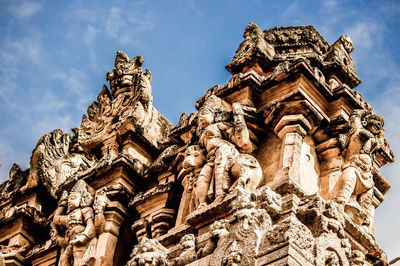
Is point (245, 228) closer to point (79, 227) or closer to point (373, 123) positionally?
point (373, 123)

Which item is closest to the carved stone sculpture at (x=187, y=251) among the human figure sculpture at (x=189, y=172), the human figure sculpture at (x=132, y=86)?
the human figure sculpture at (x=189, y=172)

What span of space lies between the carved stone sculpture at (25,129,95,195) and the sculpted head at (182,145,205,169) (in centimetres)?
449

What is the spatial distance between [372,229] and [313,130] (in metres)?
1.69

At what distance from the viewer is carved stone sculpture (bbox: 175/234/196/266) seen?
283 inches

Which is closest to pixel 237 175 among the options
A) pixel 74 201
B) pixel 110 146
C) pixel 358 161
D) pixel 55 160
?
pixel 358 161

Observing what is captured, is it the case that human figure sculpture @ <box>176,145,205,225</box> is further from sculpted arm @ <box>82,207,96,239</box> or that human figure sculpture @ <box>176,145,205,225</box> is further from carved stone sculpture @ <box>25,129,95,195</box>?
carved stone sculpture @ <box>25,129,95,195</box>

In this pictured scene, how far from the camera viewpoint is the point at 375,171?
955cm

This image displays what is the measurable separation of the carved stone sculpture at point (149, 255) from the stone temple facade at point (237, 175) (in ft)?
0.06

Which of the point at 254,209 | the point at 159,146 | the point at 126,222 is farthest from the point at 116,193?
the point at 254,209

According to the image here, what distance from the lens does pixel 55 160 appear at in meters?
13.5

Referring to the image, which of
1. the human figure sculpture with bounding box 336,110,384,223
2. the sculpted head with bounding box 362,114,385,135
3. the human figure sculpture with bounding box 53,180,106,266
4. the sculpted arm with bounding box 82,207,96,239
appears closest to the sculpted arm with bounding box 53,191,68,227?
the human figure sculpture with bounding box 53,180,106,266

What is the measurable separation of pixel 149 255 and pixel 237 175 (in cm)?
153

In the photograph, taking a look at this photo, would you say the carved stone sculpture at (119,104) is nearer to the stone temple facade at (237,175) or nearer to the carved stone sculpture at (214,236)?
the stone temple facade at (237,175)

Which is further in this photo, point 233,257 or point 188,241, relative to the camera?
point 188,241
